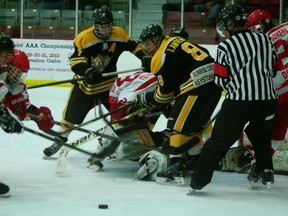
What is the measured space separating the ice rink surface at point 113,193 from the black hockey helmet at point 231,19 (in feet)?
3.10

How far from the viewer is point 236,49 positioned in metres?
3.83

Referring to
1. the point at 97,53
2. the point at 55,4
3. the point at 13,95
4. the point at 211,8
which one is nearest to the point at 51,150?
the point at 97,53

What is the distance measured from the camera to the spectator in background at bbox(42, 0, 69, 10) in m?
11.5

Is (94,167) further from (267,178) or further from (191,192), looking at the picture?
(267,178)

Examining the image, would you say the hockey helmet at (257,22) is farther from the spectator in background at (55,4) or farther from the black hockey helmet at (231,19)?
the spectator in background at (55,4)

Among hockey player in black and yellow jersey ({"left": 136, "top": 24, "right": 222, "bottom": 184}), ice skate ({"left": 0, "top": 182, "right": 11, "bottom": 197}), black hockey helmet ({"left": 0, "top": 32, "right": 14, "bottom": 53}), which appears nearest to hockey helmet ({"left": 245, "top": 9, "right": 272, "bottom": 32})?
hockey player in black and yellow jersey ({"left": 136, "top": 24, "right": 222, "bottom": 184})

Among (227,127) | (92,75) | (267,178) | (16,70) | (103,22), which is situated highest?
(103,22)

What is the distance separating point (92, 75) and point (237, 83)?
4.40 ft

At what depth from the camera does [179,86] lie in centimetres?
436

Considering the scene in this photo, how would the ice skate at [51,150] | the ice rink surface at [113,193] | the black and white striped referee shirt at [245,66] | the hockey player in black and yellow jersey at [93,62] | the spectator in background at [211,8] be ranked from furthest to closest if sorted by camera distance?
the spectator in background at [211,8] → the ice skate at [51,150] → the hockey player in black and yellow jersey at [93,62] → the black and white striped referee shirt at [245,66] → the ice rink surface at [113,193]

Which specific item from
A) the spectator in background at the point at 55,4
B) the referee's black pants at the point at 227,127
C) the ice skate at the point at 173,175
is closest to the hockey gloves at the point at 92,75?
the ice skate at the point at 173,175

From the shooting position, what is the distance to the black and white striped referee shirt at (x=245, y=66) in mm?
3828

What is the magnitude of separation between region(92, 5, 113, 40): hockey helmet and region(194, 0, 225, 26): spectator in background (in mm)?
5769

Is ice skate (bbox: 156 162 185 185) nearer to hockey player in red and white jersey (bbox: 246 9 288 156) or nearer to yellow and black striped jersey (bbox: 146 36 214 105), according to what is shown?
yellow and black striped jersey (bbox: 146 36 214 105)
